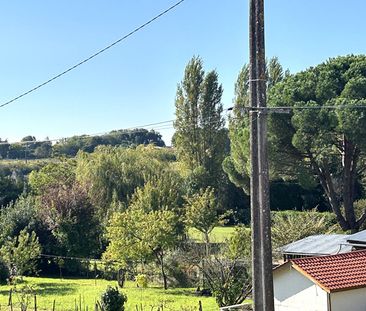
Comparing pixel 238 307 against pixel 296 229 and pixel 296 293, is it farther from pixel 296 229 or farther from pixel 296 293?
pixel 296 229

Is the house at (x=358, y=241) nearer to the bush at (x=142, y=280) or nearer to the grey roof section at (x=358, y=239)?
the grey roof section at (x=358, y=239)

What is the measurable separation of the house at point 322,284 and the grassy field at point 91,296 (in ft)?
13.0

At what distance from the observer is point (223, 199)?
131 ft

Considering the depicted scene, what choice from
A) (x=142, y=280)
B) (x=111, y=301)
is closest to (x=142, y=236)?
(x=142, y=280)

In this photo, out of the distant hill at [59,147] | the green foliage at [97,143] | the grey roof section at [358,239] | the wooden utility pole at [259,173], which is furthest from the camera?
the distant hill at [59,147]

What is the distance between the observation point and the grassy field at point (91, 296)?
1819 cm

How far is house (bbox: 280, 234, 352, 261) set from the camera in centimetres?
1773

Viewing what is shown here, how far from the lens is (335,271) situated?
12953 millimetres

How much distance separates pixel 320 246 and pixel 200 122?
872 inches


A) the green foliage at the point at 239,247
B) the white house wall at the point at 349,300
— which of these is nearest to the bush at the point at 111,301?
the white house wall at the point at 349,300

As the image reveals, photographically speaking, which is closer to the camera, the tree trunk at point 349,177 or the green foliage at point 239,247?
the green foliage at point 239,247

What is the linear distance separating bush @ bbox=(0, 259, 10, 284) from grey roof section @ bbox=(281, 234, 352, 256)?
13.7 meters

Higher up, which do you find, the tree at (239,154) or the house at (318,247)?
the tree at (239,154)

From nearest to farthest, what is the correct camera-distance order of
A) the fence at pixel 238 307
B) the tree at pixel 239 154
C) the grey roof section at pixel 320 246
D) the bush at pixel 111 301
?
the fence at pixel 238 307 < the bush at pixel 111 301 < the grey roof section at pixel 320 246 < the tree at pixel 239 154
